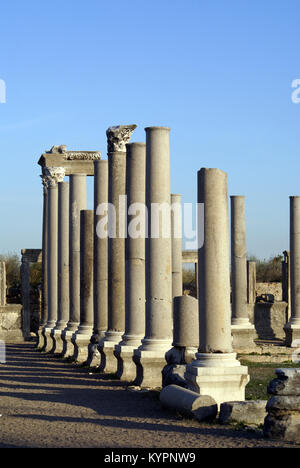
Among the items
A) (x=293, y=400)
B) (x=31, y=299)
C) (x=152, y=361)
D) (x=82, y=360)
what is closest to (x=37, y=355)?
(x=82, y=360)

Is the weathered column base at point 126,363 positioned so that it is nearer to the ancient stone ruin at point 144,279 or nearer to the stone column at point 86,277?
the ancient stone ruin at point 144,279

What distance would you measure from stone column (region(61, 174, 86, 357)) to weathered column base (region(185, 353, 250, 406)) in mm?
12377

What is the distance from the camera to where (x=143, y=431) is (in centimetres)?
1080

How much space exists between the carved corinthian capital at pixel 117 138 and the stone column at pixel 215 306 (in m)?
7.78

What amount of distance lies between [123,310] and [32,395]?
14.2 ft

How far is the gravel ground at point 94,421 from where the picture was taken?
32.8 ft

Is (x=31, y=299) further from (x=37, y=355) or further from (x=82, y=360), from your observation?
(x=82, y=360)

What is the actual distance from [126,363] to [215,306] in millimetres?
4733

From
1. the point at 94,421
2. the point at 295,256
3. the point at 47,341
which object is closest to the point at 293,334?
the point at 295,256

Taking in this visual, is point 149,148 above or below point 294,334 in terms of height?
above

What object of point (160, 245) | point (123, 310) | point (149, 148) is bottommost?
point (123, 310)

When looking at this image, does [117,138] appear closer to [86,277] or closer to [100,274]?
[100,274]

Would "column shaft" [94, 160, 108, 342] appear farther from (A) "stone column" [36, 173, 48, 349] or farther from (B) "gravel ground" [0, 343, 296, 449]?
(A) "stone column" [36, 173, 48, 349]

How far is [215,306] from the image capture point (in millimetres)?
13281
